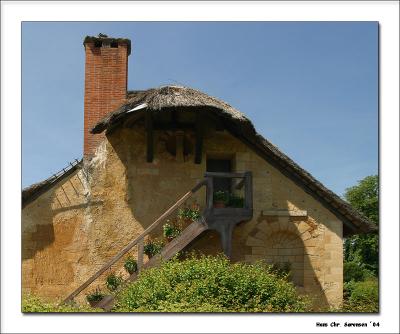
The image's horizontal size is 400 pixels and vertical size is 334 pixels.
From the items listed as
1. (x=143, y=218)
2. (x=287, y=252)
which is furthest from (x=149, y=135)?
(x=287, y=252)

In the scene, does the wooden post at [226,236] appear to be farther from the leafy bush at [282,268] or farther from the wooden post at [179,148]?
the wooden post at [179,148]

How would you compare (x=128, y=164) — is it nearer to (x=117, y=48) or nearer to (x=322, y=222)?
(x=117, y=48)

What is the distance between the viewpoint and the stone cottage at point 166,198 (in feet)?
41.3

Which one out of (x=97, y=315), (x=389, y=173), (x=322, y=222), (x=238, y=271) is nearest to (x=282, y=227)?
(x=322, y=222)

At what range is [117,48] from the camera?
14133mm

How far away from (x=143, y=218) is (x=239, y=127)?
3.07m

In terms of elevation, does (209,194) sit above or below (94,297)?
above

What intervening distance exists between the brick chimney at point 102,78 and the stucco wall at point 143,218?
85 centimetres

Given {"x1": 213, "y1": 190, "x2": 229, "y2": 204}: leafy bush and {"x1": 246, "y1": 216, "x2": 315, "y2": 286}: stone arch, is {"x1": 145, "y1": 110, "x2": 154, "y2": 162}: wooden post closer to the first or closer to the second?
{"x1": 213, "y1": 190, "x2": 229, "y2": 204}: leafy bush

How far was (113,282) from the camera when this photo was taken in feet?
40.4

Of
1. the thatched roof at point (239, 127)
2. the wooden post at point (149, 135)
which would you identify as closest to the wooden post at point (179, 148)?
the wooden post at point (149, 135)

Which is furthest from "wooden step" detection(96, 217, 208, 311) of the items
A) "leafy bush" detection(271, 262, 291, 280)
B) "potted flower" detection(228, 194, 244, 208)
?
"leafy bush" detection(271, 262, 291, 280)

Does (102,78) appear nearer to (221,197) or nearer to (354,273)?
(221,197)

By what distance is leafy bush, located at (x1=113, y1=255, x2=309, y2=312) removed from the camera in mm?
10102
